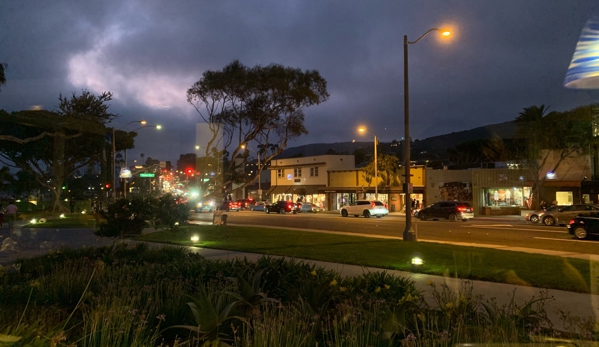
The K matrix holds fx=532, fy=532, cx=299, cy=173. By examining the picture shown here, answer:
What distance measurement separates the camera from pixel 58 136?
4522 cm

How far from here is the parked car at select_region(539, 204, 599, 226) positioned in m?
32.0

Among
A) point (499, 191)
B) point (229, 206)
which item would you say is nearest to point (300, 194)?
point (229, 206)

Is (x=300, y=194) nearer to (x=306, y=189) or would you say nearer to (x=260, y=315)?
(x=306, y=189)

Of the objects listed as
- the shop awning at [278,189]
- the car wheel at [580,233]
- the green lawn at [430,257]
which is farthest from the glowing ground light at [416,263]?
the shop awning at [278,189]

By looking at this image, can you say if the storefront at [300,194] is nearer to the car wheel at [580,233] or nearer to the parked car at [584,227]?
the parked car at [584,227]

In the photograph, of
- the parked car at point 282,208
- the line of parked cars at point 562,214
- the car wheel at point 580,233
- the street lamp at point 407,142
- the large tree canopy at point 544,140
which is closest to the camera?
the street lamp at point 407,142

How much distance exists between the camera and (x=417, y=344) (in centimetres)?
546

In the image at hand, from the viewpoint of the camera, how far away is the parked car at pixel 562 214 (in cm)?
3201

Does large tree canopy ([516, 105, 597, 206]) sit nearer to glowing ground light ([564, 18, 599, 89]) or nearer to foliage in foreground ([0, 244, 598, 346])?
glowing ground light ([564, 18, 599, 89])

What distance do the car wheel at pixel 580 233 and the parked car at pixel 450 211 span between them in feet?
52.2

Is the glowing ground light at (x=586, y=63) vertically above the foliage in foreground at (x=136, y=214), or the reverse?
the glowing ground light at (x=586, y=63)

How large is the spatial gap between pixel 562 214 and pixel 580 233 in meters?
10.4

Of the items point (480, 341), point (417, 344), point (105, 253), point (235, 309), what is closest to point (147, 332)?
point (235, 309)

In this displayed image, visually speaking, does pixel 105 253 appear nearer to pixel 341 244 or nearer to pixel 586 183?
pixel 341 244
